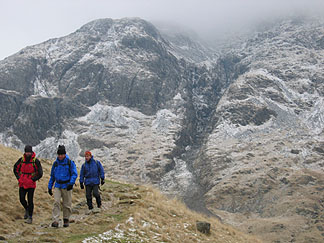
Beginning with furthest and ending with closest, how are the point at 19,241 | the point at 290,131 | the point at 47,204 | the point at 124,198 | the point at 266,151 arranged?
the point at 290,131 < the point at 266,151 < the point at 124,198 < the point at 47,204 < the point at 19,241

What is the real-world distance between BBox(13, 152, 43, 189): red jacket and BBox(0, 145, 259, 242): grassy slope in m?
1.94

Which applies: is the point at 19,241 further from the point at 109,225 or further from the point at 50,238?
the point at 109,225

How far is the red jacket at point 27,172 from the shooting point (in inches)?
572

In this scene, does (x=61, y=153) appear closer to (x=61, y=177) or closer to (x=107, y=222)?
(x=61, y=177)

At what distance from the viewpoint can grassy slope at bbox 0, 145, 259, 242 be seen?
45.2 ft

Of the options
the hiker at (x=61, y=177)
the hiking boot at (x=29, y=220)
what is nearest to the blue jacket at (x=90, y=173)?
the hiker at (x=61, y=177)

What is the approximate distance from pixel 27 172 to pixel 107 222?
4.57 meters

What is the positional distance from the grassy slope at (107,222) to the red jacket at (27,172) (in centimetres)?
194

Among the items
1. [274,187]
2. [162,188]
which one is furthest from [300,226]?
[162,188]

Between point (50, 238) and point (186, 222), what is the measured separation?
914 centimetres

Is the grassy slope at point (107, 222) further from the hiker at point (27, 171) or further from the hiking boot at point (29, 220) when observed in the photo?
the hiker at point (27, 171)

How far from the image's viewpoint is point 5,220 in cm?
1474

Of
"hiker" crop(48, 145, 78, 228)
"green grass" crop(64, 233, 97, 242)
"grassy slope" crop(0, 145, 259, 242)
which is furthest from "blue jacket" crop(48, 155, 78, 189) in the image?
"green grass" crop(64, 233, 97, 242)

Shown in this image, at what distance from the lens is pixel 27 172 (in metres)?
14.6
